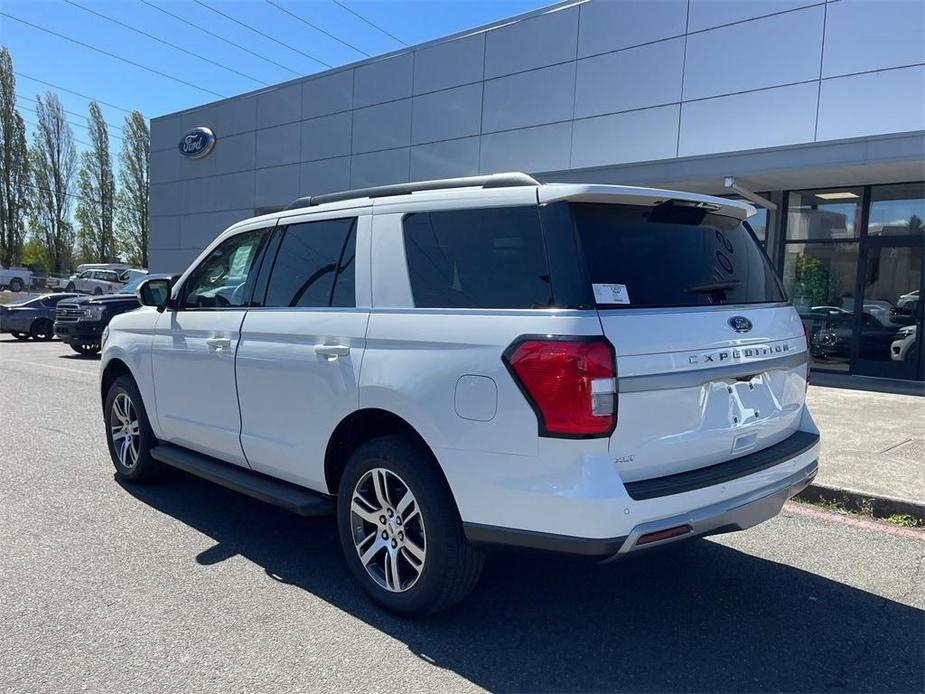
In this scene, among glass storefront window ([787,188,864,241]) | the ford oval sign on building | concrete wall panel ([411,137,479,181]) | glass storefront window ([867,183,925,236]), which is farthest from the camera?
the ford oval sign on building

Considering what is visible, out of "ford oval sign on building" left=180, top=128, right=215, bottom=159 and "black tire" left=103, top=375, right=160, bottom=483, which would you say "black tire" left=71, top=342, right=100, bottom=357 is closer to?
"black tire" left=103, top=375, right=160, bottom=483

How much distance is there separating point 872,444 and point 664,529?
512 centimetres

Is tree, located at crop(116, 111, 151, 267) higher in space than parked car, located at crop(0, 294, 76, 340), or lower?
higher

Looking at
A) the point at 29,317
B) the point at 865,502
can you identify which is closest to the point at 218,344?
the point at 865,502

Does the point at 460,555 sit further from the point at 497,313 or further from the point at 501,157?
the point at 501,157

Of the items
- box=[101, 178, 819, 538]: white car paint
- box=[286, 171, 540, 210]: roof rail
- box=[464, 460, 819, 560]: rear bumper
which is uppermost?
box=[286, 171, 540, 210]: roof rail

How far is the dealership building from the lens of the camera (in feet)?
36.1

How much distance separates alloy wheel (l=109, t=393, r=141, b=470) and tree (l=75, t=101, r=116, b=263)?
5972 centimetres

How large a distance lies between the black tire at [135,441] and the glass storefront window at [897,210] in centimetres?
1216

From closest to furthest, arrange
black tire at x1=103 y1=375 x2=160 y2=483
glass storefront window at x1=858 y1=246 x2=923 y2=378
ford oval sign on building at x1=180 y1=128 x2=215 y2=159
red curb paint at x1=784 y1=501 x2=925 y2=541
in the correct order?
red curb paint at x1=784 y1=501 x2=925 y2=541, black tire at x1=103 y1=375 x2=160 y2=483, glass storefront window at x1=858 y1=246 x2=923 y2=378, ford oval sign on building at x1=180 y1=128 x2=215 y2=159

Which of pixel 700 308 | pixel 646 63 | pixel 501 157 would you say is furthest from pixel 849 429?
pixel 501 157

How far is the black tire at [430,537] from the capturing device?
3018 mm

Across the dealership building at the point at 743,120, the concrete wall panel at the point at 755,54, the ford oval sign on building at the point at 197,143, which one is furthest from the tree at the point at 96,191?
the concrete wall panel at the point at 755,54

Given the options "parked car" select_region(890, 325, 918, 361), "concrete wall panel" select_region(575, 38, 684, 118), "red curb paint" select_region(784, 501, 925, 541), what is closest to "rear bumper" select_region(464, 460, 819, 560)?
"red curb paint" select_region(784, 501, 925, 541)
